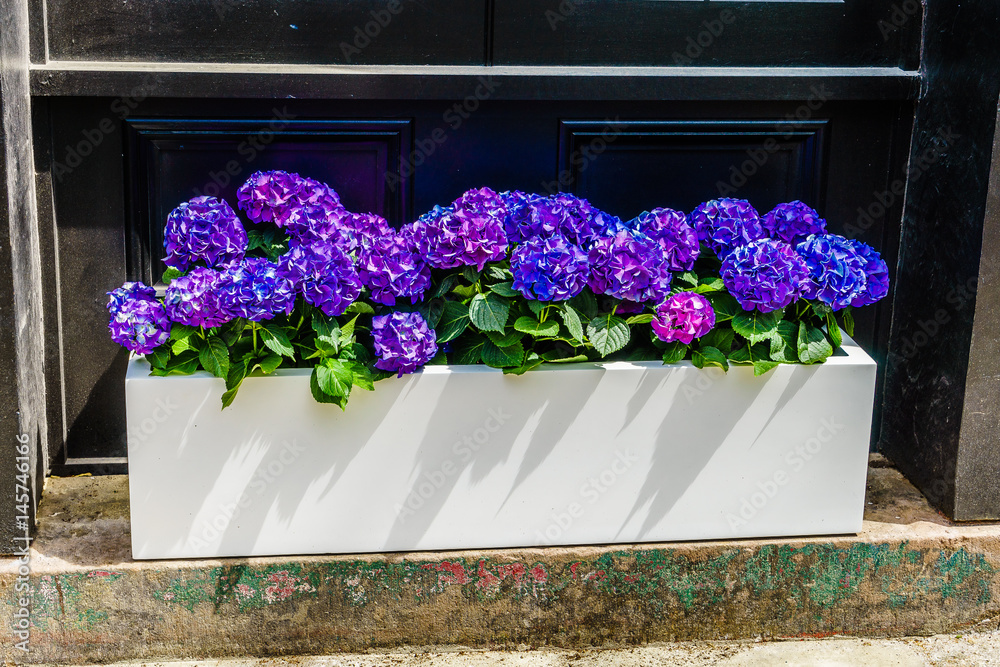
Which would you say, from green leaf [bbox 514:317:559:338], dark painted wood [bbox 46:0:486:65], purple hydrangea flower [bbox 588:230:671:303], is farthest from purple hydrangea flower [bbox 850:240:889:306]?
dark painted wood [bbox 46:0:486:65]

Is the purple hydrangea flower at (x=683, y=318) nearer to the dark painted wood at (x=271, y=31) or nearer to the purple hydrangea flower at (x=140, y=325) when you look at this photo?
the dark painted wood at (x=271, y=31)

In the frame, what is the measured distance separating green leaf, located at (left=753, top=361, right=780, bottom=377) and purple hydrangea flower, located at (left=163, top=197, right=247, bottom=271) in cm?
135

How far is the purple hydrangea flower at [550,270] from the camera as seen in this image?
240 centimetres

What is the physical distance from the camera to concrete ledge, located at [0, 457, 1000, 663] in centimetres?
253

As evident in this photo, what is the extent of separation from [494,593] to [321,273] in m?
0.96

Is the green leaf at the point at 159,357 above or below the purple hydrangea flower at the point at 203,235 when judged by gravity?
below

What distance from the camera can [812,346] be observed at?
2.57 m

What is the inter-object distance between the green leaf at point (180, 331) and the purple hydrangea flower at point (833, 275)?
1538 millimetres

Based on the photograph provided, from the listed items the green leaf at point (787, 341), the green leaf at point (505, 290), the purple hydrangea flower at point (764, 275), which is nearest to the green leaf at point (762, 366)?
the green leaf at point (787, 341)

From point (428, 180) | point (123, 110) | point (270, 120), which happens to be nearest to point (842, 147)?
point (428, 180)

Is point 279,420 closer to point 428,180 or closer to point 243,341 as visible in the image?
point 243,341

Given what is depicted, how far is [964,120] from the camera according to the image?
8.93 feet

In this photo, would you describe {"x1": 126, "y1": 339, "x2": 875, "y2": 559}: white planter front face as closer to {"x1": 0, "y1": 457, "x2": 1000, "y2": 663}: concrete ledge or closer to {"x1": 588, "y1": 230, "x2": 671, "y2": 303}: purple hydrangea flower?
{"x1": 0, "y1": 457, "x2": 1000, "y2": 663}: concrete ledge

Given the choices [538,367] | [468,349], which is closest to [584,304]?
[538,367]
